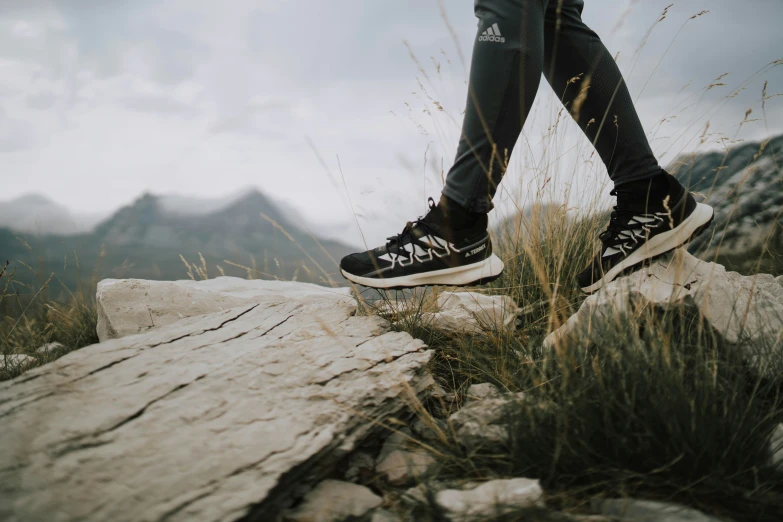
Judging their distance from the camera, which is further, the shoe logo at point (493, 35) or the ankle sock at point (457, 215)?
the ankle sock at point (457, 215)

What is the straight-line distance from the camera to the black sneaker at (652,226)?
1.60 metres

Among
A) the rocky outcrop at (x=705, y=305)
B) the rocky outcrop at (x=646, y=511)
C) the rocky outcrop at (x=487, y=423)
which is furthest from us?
the rocky outcrop at (x=705, y=305)

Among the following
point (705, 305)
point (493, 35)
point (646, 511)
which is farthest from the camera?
point (493, 35)

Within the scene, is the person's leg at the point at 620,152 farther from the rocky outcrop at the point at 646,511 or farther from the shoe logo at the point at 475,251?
the rocky outcrop at the point at 646,511

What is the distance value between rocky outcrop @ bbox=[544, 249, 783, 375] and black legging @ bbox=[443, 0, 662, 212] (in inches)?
16.4

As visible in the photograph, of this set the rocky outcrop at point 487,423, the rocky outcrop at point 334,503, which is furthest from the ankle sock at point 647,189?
the rocky outcrop at point 334,503

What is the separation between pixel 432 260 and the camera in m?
1.69

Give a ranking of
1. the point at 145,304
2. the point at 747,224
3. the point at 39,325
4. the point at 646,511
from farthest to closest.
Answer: the point at 39,325 < the point at 747,224 < the point at 145,304 < the point at 646,511

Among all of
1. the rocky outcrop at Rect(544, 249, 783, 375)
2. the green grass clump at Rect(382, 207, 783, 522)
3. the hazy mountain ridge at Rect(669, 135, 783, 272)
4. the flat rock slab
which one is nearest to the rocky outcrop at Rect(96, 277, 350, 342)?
the flat rock slab

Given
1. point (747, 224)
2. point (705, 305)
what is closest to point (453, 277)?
point (705, 305)

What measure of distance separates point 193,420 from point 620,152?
163cm

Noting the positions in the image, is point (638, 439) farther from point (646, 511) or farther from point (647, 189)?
point (647, 189)

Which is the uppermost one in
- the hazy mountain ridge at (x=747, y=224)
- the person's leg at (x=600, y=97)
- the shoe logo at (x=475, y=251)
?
the person's leg at (x=600, y=97)

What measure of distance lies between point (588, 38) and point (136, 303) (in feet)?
7.56
